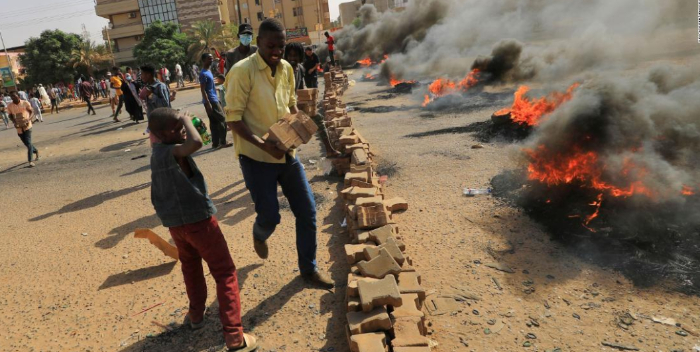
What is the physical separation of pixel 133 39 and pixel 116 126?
54.5m

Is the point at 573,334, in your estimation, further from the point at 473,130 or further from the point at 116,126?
the point at 116,126

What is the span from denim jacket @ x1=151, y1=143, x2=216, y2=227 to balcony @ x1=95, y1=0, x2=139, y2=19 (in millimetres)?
66408

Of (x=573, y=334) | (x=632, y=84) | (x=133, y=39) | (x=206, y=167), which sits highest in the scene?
(x=133, y=39)

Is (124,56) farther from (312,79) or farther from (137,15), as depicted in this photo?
(312,79)

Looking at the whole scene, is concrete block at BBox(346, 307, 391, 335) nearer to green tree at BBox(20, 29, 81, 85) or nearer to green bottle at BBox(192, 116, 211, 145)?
green bottle at BBox(192, 116, 211, 145)

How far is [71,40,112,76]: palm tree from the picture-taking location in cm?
4222

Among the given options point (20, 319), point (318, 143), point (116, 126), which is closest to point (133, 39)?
point (116, 126)

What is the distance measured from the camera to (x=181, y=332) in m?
2.89

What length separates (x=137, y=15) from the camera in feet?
192

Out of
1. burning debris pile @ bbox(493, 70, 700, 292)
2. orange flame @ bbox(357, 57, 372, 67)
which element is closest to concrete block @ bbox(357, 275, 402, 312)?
burning debris pile @ bbox(493, 70, 700, 292)

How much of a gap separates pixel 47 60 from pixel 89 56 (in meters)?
3.67

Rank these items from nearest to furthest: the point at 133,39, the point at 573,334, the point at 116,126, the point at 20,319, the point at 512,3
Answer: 1. the point at 573,334
2. the point at 20,319
3. the point at 116,126
4. the point at 512,3
5. the point at 133,39

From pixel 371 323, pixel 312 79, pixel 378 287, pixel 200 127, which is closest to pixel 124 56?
pixel 312 79

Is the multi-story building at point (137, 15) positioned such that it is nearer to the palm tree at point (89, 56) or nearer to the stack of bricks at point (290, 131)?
the palm tree at point (89, 56)
